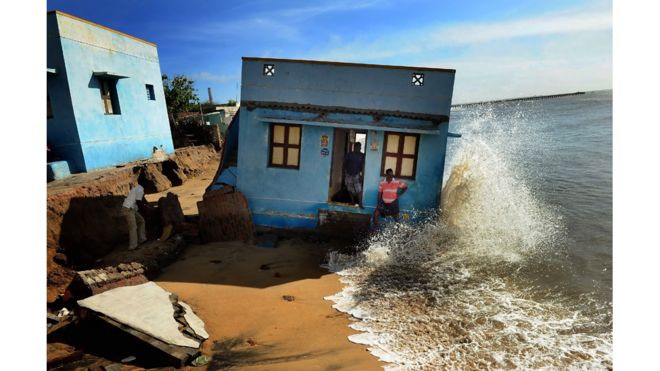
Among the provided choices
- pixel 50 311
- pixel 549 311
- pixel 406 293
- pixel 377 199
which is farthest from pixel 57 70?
pixel 549 311

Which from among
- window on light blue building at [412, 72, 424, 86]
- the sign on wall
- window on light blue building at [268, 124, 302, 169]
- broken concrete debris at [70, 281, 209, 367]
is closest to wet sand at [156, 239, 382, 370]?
broken concrete debris at [70, 281, 209, 367]

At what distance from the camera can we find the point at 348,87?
955 centimetres

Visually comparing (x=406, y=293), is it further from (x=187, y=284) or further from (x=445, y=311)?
(x=187, y=284)

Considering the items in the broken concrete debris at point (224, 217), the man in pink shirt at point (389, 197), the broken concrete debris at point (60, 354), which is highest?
the man in pink shirt at point (389, 197)

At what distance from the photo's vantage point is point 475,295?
23.5 ft

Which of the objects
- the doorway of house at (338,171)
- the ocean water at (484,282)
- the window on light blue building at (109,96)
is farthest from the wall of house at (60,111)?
the ocean water at (484,282)

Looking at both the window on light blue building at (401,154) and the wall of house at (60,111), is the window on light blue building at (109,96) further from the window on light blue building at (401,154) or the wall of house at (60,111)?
the window on light blue building at (401,154)

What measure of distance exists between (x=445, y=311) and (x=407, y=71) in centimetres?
588

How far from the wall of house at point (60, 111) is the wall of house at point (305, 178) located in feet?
25.5

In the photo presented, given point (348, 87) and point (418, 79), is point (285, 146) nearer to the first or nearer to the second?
point (348, 87)

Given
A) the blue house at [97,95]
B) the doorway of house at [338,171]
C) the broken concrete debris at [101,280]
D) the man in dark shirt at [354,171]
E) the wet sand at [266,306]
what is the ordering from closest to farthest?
1. the wet sand at [266,306]
2. the broken concrete debris at [101,280]
3. the doorway of house at [338,171]
4. the man in dark shirt at [354,171]
5. the blue house at [97,95]

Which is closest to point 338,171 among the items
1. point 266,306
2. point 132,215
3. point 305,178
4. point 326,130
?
point 305,178

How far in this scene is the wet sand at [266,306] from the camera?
4.99m

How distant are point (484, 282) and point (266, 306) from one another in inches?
182
